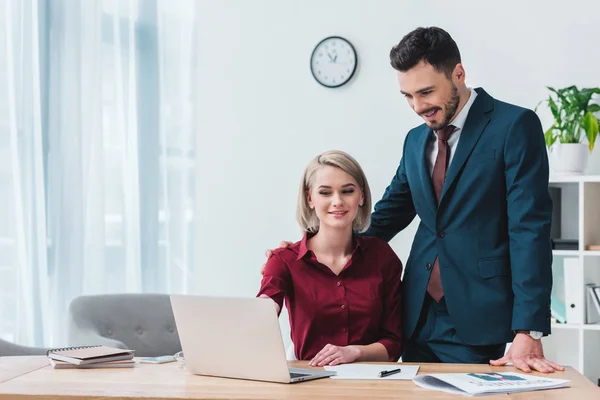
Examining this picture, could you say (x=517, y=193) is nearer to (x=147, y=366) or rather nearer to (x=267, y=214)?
(x=147, y=366)

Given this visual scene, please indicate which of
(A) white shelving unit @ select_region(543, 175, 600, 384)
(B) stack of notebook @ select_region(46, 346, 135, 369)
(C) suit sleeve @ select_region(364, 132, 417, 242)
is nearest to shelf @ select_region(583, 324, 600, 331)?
(A) white shelving unit @ select_region(543, 175, 600, 384)

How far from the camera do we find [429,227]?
2.38 meters

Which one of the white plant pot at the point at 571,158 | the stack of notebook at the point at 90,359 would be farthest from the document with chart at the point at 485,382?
the white plant pot at the point at 571,158

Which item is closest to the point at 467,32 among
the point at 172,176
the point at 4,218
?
the point at 172,176

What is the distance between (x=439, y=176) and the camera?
92.6 inches

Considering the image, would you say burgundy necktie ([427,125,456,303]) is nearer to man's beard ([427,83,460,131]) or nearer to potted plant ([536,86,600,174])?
man's beard ([427,83,460,131])

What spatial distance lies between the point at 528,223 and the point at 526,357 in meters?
0.36

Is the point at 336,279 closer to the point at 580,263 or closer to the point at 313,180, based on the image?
the point at 313,180

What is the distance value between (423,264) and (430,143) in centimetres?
38

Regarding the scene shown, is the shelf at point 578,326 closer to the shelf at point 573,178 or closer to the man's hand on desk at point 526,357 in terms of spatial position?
the shelf at point 573,178

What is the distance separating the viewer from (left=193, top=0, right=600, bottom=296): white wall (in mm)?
4176

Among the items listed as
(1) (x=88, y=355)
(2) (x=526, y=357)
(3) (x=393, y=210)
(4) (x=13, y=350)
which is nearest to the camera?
(2) (x=526, y=357)

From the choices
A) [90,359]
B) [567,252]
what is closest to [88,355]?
[90,359]

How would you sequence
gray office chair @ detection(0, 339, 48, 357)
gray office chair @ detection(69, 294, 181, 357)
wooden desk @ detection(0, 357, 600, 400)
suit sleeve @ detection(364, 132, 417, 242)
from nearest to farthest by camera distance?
wooden desk @ detection(0, 357, 600, 400)
suit sleeve @ detection(364, 132, 417, 242)
gray office chair @ detection(0, 339, 48, 357)
gray office chair @ detection(69, 294, 181, 357)
